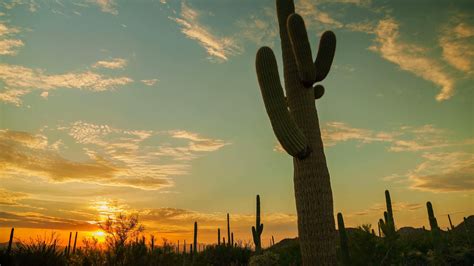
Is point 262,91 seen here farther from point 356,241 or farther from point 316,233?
point 356,241

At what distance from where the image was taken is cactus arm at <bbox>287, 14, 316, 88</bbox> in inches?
264

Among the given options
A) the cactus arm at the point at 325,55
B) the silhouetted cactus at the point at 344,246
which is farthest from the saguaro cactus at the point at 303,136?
the silhouetted cactus at the point at 344,246

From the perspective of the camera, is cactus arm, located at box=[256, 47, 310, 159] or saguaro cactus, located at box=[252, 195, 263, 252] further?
saguaro cactus, located at box=[252, 195, 263, 252]

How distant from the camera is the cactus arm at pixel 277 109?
6195 mm

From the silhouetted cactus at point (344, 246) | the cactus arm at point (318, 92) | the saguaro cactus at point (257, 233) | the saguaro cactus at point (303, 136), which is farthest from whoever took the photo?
the saguaro cactus at point (257, 233)

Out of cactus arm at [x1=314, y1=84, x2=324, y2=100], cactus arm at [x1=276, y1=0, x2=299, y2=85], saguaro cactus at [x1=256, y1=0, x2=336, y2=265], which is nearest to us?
saguaro cactus at [x1=256, y1=0, x2=336, y2=265]

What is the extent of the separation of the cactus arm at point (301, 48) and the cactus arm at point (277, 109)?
53cm

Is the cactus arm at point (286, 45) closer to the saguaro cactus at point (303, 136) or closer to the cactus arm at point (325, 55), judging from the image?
the saguaro cactus at point (303, 136)

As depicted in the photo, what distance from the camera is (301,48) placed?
681cm

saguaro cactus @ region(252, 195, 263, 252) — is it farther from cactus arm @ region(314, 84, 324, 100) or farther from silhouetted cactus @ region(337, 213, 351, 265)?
cactus arm @ region(314, 84, 324, 100)

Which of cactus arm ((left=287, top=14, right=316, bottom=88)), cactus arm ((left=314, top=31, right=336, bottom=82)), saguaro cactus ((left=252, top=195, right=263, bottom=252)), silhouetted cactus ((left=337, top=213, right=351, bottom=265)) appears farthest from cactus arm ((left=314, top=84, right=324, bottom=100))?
saguaro cactus ((left=252, top=195, right=263, bottom=252))

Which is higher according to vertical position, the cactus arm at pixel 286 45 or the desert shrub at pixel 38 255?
the cactus arm at pixel 286 45

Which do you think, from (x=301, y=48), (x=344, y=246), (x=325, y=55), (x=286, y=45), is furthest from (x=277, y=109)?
(x=344, y=246)

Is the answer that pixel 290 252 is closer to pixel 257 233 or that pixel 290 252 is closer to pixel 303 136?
pixel 257 233
